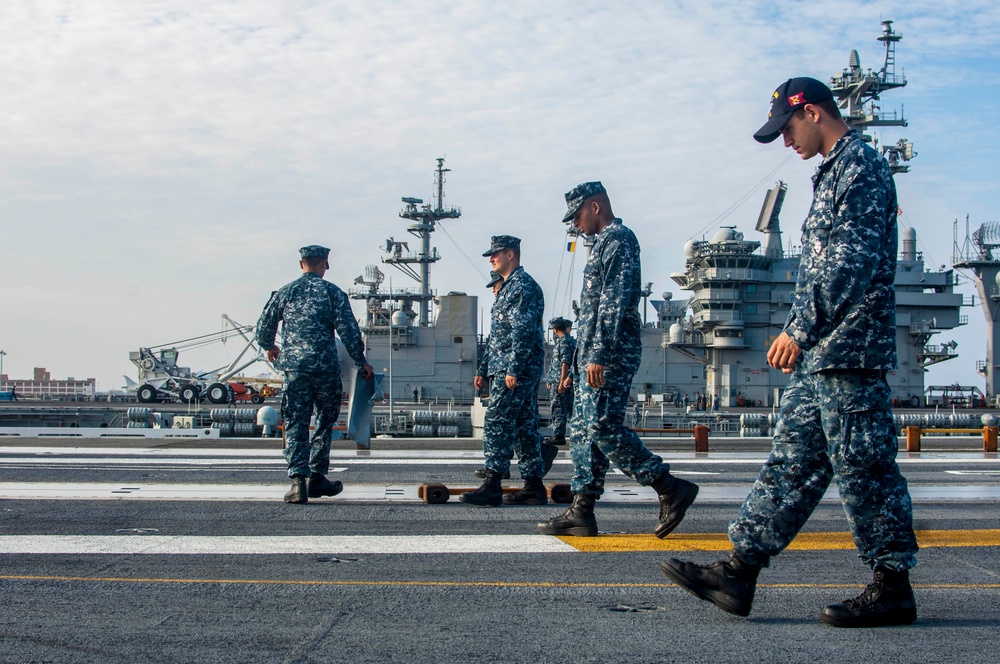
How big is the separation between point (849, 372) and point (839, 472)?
363 millimetres

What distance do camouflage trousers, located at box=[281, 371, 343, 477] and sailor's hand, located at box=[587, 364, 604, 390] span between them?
240 cm

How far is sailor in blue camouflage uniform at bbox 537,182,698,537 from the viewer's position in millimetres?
4727

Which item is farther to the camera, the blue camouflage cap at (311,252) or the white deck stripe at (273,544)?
the blue camouflage cap at (311,252)

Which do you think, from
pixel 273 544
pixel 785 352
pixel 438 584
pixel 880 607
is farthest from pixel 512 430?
pixel 880 607

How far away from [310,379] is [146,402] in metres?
52.1

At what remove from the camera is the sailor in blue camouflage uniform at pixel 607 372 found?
473cm

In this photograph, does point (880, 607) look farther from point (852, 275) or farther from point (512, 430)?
point (512, 430)

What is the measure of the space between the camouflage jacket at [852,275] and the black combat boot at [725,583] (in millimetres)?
789

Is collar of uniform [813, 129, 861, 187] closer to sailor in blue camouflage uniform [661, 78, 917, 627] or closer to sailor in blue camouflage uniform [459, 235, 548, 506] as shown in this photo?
sailor in blue camouflage uniform [661, 78, 917, 627]

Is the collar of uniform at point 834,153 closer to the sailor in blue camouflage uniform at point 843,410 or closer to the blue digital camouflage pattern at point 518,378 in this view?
the sailor in blue camouflage uniform at point 843,410

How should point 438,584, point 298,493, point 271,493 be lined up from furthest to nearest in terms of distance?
point 271,493 → point 298,493 → point 438,584

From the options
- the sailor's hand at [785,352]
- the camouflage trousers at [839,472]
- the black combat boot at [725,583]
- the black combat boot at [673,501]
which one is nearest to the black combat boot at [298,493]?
the black combat boot at [673,501]

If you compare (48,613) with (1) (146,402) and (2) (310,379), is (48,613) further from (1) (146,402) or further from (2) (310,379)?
(1) (146,402)

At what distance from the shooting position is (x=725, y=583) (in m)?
3.20
